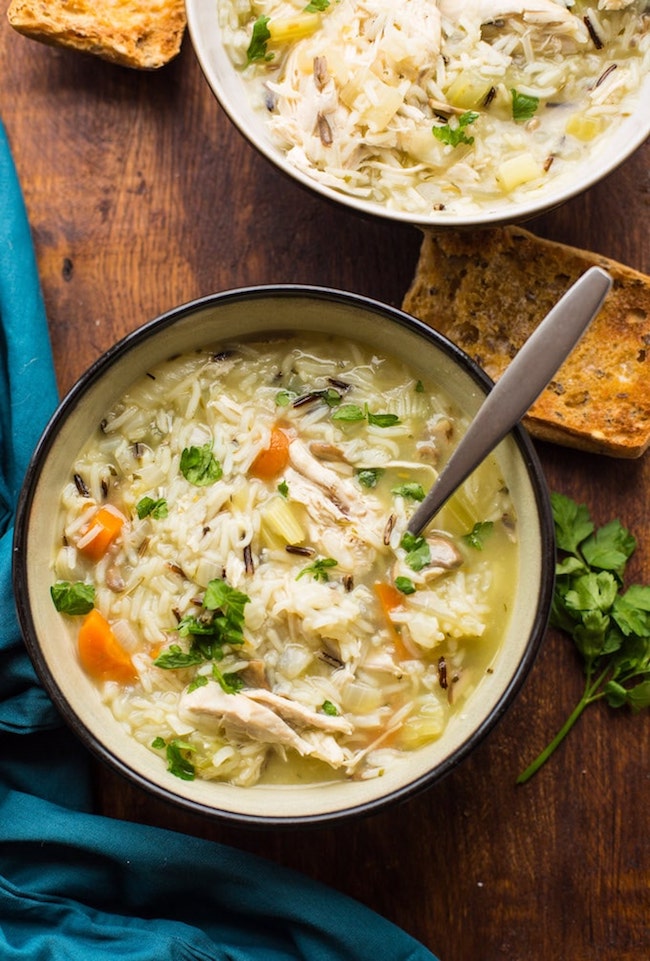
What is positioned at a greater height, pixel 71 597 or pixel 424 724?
pixel 71 597

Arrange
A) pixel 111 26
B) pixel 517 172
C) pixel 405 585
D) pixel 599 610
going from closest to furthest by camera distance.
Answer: pixel 405 585, pixel 517 172, pixel 599 610, pixel 111 26

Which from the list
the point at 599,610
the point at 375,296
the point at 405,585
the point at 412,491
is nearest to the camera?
the point at 405,585

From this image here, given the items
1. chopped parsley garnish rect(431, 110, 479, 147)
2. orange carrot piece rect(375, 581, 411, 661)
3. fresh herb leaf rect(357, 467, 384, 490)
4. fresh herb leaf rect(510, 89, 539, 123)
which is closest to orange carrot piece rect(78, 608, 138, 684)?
orange carrot piece rect(375, 581, 411, 661)

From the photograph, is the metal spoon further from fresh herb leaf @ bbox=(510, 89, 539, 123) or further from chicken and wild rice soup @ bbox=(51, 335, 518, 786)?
fresh herb leaf @ bbox=(510, 89, 539, 123)

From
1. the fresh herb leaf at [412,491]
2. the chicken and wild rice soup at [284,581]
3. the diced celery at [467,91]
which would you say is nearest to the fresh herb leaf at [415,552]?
the chicken and wild rice soup at [284,581]

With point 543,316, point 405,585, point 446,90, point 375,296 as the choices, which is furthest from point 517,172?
point 405,585

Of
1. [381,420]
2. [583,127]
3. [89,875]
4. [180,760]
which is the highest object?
[583,127]

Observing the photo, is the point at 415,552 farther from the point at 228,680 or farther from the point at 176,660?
the point at 176,660
